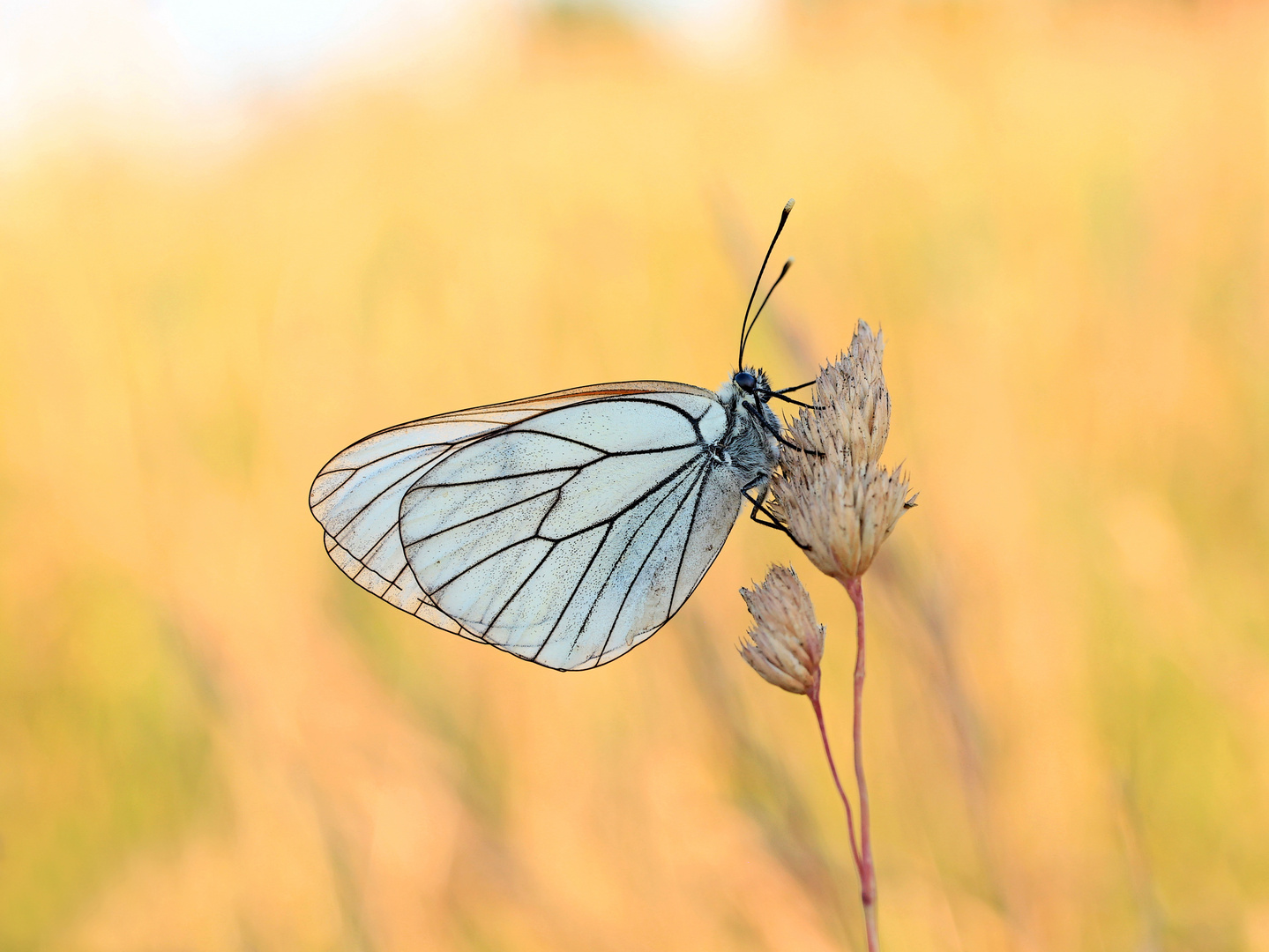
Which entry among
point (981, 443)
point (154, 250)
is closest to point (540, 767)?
point (981, 443)

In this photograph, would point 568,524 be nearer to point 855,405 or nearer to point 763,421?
point 763,421

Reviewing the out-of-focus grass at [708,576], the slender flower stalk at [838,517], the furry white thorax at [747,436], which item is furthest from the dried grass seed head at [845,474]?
the out-of-focus grass at [708,576]

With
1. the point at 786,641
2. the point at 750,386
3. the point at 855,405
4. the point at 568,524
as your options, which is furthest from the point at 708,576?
the point at 786,641

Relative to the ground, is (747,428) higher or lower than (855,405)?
higher

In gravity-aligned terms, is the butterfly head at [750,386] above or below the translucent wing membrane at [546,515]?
above

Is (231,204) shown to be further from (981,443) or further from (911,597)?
(911,597)

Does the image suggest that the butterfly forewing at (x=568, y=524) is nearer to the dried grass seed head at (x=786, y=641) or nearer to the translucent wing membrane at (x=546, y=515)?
the translucent wing membrane at (x=546, y=515)
